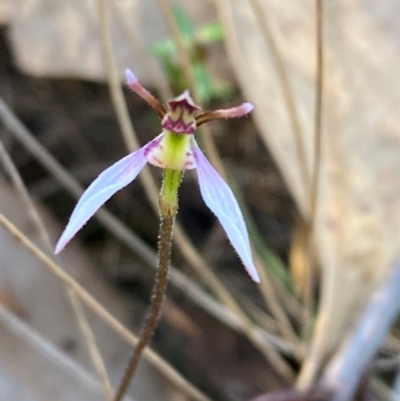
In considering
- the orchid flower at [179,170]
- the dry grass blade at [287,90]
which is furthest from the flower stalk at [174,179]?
the dry grass blade at [287,90]

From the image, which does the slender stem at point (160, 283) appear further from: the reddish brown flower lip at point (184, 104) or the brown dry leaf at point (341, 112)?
the brown dry leaf at point (341, 112)

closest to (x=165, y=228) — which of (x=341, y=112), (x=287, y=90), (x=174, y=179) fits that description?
(x=174, y=179)

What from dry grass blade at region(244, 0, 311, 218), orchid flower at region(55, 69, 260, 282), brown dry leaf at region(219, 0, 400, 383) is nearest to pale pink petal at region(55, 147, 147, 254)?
orchid flower at region(55, 69, 260, 282)

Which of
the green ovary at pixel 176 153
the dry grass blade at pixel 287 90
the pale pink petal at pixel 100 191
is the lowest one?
the pale pink petal at pixel 100 191

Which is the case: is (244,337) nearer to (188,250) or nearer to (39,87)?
(188,250)

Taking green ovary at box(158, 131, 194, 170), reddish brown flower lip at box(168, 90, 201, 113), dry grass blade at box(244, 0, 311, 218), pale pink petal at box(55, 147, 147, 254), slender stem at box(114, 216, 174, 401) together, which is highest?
dry grass blade at box(244, 0, 311, 218)

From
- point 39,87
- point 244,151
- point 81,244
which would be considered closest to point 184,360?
point 81,244

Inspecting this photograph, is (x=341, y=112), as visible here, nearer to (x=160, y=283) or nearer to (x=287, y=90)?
(x=287, y=90)

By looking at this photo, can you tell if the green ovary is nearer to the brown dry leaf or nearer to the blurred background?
the blurred background
